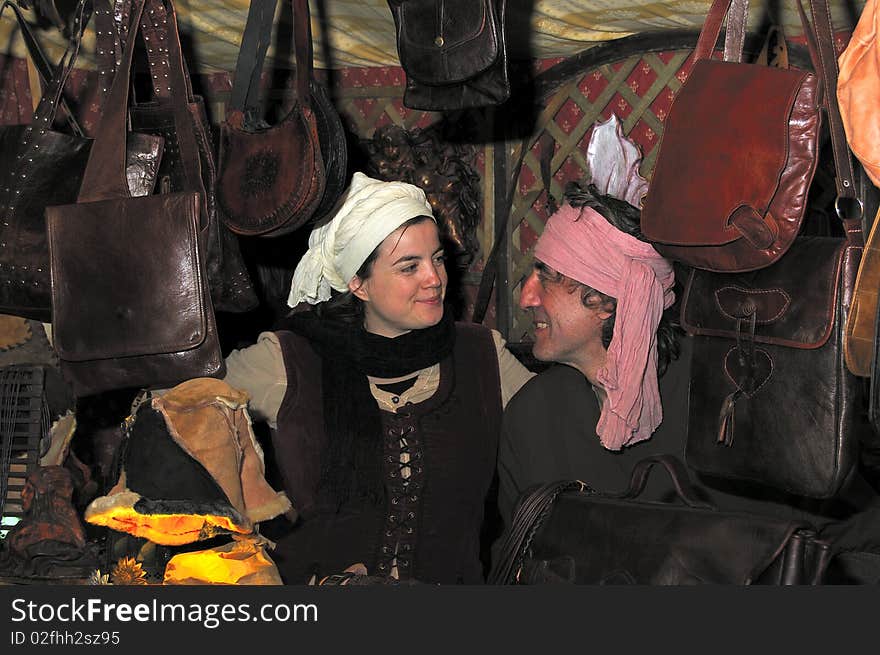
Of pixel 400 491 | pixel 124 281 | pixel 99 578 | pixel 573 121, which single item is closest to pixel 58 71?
pixel 124 281

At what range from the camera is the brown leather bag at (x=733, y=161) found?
158cm

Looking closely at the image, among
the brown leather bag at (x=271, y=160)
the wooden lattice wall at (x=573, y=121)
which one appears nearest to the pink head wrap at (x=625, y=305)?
the brown leather bag at (x=271, y=160)

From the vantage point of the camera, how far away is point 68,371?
6.35 ft

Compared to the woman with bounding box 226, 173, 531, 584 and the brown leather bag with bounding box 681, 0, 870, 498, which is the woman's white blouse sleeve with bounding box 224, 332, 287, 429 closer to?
the woman with bounding box 226, 173, 531, 584

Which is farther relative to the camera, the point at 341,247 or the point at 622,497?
the point at 341,247

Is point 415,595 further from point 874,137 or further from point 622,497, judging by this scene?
point 874,137

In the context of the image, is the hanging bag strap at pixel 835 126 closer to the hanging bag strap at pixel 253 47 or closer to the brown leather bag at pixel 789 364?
the brown leather bag at pixel 789 364

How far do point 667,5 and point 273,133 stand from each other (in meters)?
1.39

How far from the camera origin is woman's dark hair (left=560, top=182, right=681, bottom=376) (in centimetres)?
233

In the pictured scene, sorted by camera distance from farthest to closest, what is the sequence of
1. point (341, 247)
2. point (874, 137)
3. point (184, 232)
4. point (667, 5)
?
point (667, 5)
point (341, 247)
point (184, 232)
point (874, 137)

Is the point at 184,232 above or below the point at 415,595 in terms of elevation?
above

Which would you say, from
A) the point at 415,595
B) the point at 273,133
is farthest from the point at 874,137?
the point at 273,133

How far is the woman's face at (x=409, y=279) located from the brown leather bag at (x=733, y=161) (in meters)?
0.74

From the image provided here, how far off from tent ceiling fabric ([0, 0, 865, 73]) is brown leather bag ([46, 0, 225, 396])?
3.22 ft
